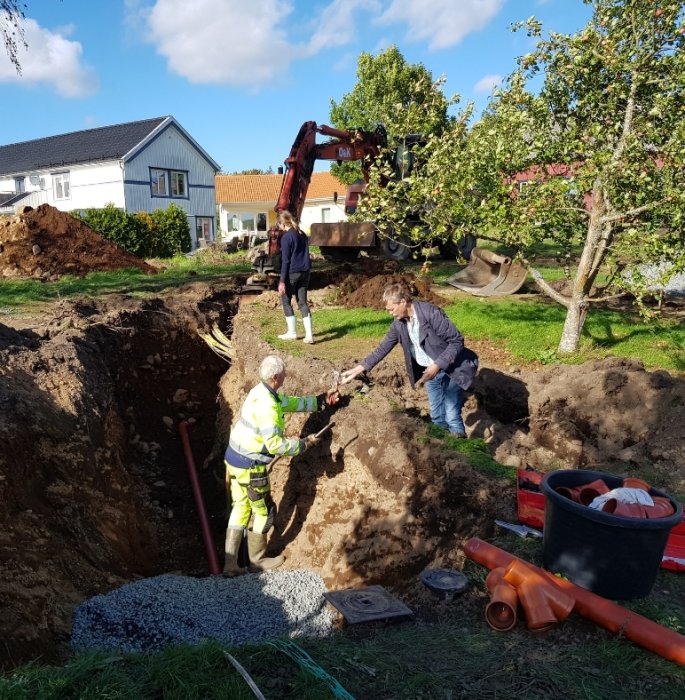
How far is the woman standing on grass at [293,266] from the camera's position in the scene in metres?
8.37

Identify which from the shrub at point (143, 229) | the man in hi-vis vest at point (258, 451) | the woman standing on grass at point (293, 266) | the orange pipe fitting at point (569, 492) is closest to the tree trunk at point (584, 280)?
the woman standing on grass at point (293, 266)

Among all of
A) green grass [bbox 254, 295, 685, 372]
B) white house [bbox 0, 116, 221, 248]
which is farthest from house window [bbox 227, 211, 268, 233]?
green grass [bbox 254, 295, 685, 372]

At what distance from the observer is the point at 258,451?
18.0ft

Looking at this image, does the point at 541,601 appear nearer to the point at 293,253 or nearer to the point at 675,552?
the point at 675,552

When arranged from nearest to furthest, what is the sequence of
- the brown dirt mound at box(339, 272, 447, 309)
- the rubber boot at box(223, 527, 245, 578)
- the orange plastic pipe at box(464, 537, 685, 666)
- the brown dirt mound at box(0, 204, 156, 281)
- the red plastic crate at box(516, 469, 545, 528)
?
the orange plastic pipe at box(464, 537, 685, 666)
the red plastic crate at box(516, 469, 545, 528)
the rubber boot at box(223, 527, 245, 578)
the brown dirt mound at box(339, 272, 447, 309)
the brown dirt mound at box(0, 204, 156, 281)

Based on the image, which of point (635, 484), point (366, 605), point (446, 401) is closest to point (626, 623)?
point (635, 484)

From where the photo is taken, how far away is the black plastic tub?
11.4 ft

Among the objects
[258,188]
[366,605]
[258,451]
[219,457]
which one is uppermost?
[258,188]

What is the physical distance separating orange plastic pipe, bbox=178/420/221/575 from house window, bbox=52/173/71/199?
2785 centimetres

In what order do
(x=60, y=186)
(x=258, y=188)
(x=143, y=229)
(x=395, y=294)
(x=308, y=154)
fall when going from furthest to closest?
(x=258, y=188) < (x=60, y=186) < (x=143, y=229) < (x=308, y=154) < (x=395, y=294)

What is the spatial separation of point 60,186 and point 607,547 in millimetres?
34522

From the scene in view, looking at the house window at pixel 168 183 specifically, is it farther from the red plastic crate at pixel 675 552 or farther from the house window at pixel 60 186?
the red plastic crate at pixel 675 552

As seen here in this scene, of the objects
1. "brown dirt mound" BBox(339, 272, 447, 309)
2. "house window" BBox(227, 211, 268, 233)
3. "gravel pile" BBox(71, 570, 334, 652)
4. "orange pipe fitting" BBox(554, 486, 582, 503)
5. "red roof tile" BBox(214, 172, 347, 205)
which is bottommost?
"gravel pile" BBox(71, 570, 334, 652)

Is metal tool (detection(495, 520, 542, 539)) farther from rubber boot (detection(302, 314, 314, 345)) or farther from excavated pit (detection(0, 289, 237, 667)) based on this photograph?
rubber boot (detection(302, 314, 314, 345))
